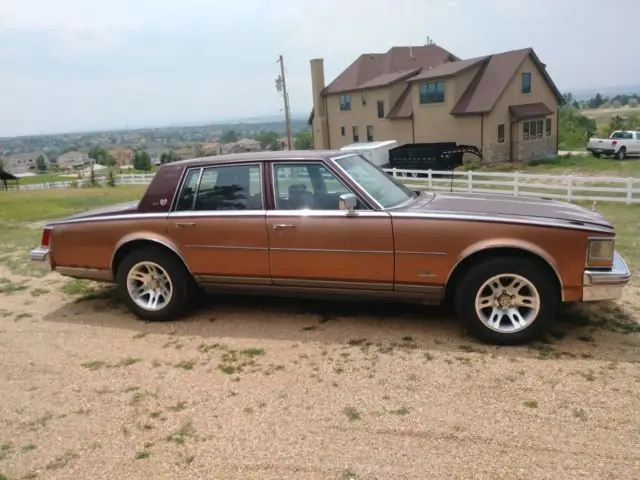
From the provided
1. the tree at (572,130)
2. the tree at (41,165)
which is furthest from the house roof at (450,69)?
the tree at (41,165)

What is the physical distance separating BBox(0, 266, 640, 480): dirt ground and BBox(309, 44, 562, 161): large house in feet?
89.8

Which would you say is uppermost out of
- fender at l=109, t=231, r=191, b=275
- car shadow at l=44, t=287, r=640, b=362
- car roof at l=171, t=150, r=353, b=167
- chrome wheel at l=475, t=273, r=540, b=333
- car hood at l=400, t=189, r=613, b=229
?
car roof at l=171, t=150, r=353, b=167

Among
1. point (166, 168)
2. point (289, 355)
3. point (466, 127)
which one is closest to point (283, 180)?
point (166, 168)

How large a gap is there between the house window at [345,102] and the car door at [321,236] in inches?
1410

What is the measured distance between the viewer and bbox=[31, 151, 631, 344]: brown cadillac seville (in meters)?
4.31

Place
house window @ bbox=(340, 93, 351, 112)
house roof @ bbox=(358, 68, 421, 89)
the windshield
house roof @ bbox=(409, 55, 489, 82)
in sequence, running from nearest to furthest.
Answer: the windshield
house roof @ bbox=(409, 55, 489, 82)
house roof @ bbox=(358, 68, 421, 89)
house window @ bbox=(340, 93, 351, 112)

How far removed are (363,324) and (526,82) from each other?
30847 millimetres

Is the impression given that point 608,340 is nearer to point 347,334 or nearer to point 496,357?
point 496,357

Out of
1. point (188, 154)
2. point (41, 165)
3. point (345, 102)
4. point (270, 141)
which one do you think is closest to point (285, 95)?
point (345, 102)

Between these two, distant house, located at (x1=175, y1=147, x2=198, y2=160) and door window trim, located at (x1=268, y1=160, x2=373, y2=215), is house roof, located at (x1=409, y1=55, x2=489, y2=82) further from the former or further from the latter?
door window trim, located at (x1=268, y1=160, x2=373, y2=215)

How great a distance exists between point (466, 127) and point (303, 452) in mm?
30575

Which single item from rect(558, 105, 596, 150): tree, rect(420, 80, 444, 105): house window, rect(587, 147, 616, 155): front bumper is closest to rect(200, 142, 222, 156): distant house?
rect(420, 80, 444, 105): house window

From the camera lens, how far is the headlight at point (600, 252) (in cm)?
420

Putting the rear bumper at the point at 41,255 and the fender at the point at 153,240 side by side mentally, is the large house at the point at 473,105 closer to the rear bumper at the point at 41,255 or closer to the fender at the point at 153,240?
the fender at the point at 153,240
